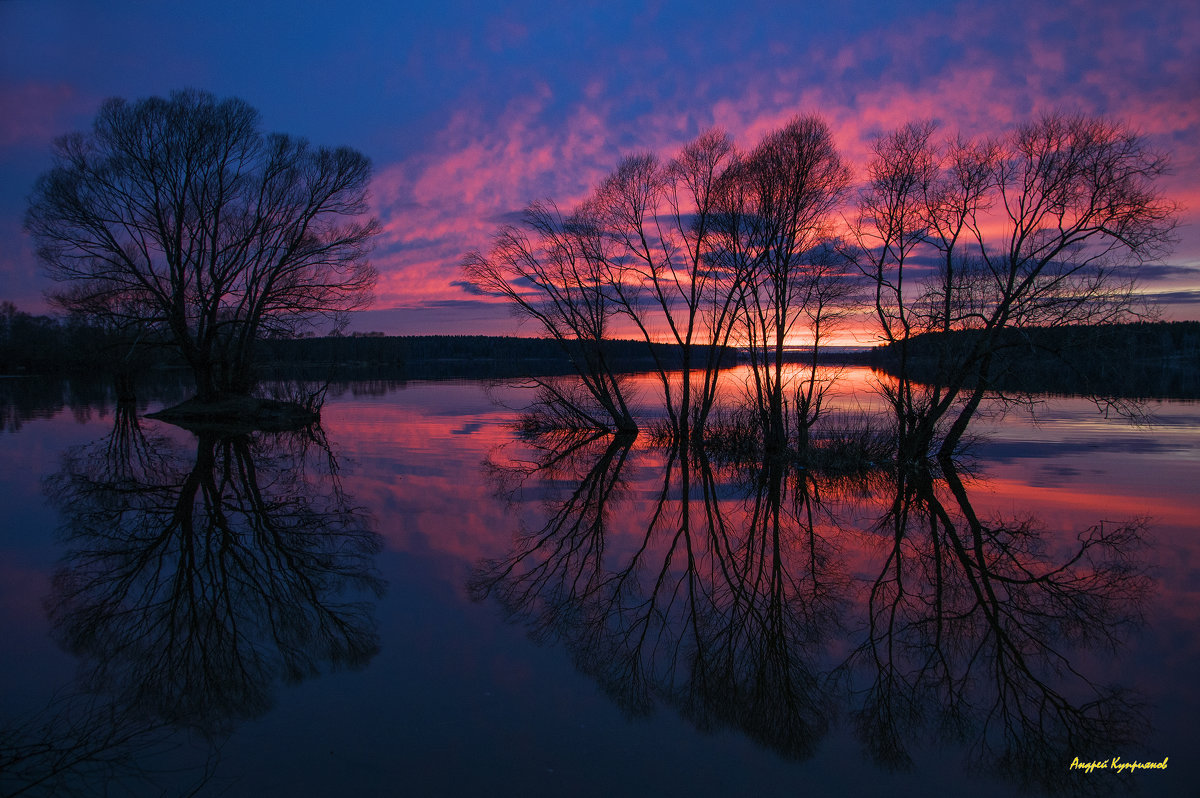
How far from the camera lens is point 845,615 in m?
7.39

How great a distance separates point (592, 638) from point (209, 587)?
4.84m

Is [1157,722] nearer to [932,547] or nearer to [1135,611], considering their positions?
[1135,611]

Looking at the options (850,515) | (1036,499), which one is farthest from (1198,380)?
(850,515)

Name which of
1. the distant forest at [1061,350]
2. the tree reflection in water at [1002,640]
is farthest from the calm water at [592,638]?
the distant forest at [1061,350]

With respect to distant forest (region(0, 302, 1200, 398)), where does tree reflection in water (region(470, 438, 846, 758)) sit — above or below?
below

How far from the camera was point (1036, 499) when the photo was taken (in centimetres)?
1324

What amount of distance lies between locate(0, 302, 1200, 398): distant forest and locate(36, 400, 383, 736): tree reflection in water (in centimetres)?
1337

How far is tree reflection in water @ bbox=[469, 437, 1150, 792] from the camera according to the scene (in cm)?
526

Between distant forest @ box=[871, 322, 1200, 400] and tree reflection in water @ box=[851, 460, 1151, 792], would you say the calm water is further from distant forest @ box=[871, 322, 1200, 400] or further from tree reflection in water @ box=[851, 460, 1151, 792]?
distant forest @ box=[871, 322, 1200, 400]

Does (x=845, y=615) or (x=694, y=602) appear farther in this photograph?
(x=694, y=602)

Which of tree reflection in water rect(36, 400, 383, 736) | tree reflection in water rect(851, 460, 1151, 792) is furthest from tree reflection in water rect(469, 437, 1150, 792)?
tree reflection in water rect(36, 400, 383, 736)

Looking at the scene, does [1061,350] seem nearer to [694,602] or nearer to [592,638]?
[694,602]
